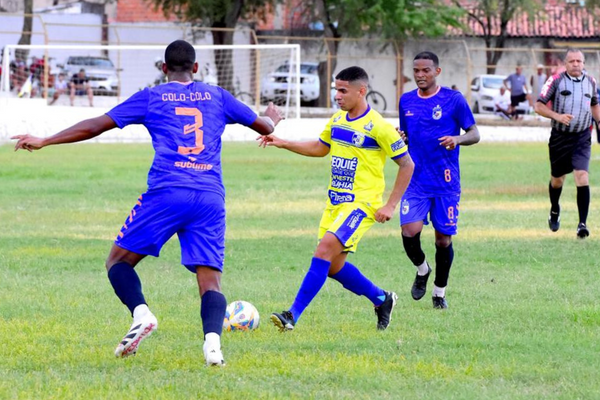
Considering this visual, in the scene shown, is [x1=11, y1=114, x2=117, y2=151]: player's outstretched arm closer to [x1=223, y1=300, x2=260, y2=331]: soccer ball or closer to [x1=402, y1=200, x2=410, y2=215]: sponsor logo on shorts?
[x1=223, y1=300, x2=260, y2=331]: soccer ball

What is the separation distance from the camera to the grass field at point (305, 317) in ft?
19.9

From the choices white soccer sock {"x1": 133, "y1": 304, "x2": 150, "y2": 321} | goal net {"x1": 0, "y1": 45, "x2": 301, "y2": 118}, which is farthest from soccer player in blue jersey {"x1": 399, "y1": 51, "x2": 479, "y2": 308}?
goal net {"x1": 0, "y1": 45, "x2": 301, "y2": 118}

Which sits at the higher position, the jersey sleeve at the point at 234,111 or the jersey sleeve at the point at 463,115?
the jersey sleeve at the point at 234,111

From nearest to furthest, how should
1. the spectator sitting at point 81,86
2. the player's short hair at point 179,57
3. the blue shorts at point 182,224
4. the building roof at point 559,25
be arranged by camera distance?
the blue shorts at point 182,224, the player's short hair at point 179,57, the spectator sitting at point 81,86, the building roof at point 559,25

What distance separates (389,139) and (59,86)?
29465 mm

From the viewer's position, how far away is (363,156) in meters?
7.65

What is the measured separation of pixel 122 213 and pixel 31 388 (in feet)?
33.7

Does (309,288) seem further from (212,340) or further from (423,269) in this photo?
(423,269)

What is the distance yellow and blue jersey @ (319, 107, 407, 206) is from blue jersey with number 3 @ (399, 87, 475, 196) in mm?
1276

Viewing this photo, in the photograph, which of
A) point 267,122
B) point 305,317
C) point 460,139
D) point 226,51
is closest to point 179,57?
point 267,122

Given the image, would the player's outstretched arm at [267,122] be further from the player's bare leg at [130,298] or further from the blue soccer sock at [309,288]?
the blue soccer sock at [309,288]

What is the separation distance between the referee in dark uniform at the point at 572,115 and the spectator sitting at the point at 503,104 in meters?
27.9

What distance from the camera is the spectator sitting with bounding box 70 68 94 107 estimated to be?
3559 centimetres

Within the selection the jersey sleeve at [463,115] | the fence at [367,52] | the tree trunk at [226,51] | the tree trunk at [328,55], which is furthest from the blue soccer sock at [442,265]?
the fence at [367,52]
